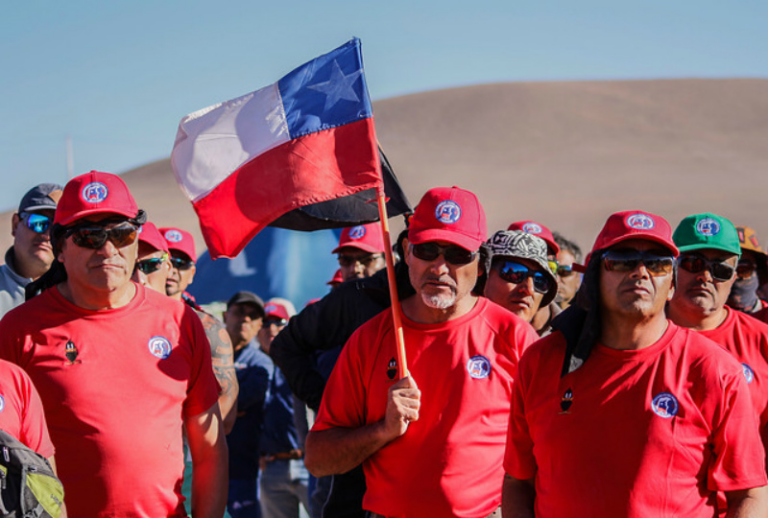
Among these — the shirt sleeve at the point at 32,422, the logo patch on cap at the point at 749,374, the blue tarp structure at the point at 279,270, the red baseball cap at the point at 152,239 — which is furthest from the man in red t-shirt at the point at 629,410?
the blue tarp structure at the point at 279,270

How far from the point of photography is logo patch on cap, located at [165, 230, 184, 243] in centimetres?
787

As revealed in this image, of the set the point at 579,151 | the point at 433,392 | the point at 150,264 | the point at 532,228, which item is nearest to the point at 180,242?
the point at 150,264

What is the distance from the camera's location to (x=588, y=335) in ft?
13.3

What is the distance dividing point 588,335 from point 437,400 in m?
0.86

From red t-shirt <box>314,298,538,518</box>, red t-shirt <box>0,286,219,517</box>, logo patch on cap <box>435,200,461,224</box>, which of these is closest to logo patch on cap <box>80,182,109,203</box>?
red t-shirt <box>0,286,219,517</box>

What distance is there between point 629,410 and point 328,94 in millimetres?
Result: 2316

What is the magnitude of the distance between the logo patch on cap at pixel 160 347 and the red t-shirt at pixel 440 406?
77cm

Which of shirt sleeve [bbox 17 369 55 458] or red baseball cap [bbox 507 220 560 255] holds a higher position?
red baseball cap [bbox 507 220 560 255]

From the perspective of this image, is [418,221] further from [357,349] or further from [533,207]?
→ [533,207]

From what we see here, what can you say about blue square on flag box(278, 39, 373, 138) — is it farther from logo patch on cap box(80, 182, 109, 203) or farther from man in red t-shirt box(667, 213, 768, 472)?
man in red t-shirt box(667, 213, 768, 472)

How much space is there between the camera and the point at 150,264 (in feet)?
21.7

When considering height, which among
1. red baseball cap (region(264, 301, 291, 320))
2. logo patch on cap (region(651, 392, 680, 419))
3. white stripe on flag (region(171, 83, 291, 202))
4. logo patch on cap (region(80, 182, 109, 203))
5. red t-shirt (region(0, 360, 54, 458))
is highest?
white stripe on flag (region(171, 83, 291, 202))

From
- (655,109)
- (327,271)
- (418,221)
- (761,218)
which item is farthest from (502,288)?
(655,109)

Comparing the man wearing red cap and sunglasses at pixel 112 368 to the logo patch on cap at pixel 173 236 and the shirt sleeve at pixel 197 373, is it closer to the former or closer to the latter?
the shirt sleeve at pixel 197 373
